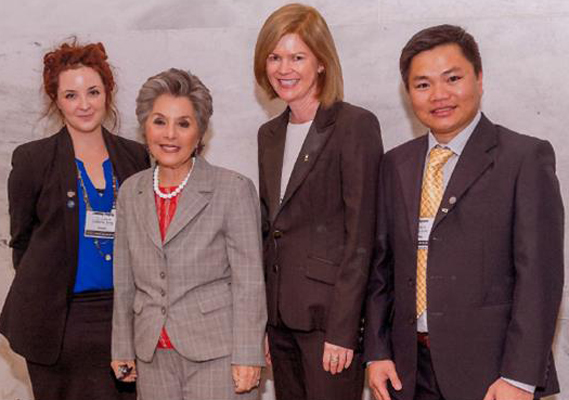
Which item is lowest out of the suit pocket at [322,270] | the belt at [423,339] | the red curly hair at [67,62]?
the belt at [423,339]

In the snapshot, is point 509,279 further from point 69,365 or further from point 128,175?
point 69,365

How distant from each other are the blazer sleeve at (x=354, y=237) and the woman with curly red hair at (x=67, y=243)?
0.91 m

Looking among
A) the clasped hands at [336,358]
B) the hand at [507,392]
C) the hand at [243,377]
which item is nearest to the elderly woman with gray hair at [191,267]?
the hand at [243,377]

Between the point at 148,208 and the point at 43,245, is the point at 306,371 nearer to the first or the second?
the point at 148,208

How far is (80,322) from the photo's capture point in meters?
2.64

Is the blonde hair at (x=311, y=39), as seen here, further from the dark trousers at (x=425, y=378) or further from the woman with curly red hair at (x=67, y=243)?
the dark trousers at (x=425, y=378)

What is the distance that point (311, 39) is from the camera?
2402 millimetres

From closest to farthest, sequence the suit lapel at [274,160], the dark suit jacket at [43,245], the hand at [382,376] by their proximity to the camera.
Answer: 1. the hand at [382,376]
2. the suit lapel at [274,160]
3. the dark suit jacket at [43,245]

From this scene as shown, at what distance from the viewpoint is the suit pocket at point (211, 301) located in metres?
2.26

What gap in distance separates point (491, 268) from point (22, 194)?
1.71 m

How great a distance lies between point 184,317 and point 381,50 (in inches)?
64.6

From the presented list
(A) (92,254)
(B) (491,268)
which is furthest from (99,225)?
(B) (491,268)

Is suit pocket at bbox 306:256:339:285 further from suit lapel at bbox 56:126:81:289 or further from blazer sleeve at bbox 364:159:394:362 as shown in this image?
suit lapel at bbox 56:126:81:289

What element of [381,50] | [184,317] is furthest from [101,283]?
[381,50]
